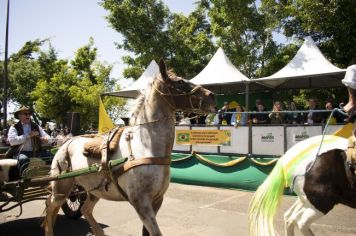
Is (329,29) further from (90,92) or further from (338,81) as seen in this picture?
(90,92)

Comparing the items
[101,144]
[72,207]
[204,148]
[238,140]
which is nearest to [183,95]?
[101,144]

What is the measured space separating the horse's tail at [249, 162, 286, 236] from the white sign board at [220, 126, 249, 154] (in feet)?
17.8

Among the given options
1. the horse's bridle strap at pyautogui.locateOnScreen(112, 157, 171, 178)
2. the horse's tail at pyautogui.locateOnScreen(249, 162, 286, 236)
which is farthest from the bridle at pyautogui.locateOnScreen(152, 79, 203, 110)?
the horse's tail at pyautogui.locateOnScreen(249, 162, 286, 236)

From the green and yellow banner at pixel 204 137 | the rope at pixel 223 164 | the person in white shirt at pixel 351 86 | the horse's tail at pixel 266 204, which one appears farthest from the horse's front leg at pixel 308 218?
the green and yellow banner at pixel 204 137

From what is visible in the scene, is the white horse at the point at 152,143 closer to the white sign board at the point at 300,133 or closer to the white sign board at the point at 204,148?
the white sign board at the point at 300,133

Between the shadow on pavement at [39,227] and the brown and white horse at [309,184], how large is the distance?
3.20 m

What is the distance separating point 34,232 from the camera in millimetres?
6250

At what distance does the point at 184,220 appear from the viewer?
688 cm

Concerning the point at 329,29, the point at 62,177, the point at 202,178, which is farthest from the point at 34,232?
the point at 329,29

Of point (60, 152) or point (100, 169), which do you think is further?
point (60, 152)

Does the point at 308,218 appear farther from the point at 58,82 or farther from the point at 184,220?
the point at 58,82

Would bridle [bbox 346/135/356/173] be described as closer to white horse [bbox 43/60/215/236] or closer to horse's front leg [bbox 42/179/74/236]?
white horse [bbox 43/60/215/236]

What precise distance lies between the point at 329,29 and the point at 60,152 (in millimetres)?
14424

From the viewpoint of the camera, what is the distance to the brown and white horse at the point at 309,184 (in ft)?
12.6
